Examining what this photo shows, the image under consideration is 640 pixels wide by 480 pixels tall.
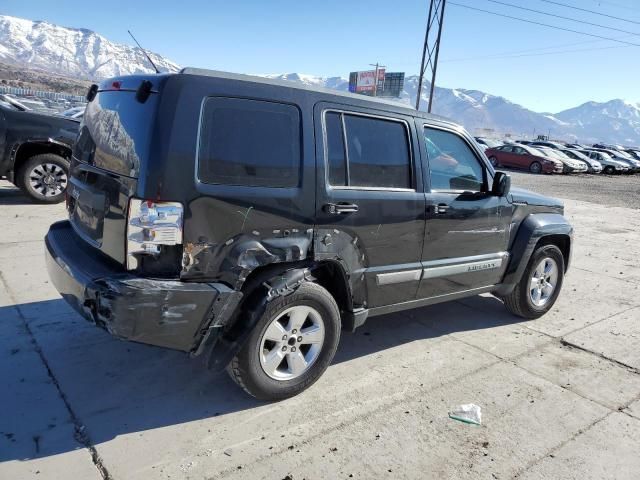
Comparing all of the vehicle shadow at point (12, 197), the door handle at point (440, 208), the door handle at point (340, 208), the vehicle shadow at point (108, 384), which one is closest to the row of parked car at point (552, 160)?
the vehicle shadow at point (12, 197)

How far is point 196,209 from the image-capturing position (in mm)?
2652

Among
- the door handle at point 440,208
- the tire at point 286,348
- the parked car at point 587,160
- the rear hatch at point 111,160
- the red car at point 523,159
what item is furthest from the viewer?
the parked car at point 587,160

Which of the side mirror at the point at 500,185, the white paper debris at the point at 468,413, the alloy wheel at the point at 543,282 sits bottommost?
the white paper debris at the point at 468,413

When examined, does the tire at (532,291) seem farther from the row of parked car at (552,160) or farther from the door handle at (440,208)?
the row of parked car at (552,160)

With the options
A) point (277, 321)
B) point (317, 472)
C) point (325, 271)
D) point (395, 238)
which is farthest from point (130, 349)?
point (395, 238)

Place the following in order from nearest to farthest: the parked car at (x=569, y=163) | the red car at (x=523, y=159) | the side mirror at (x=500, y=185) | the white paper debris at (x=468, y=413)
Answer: the white paper debris at (x=468, y=413)
the side mirror at (x=500, y=185)
the red car at (x=523, y=159)
the parked car at (x=569, y=163)

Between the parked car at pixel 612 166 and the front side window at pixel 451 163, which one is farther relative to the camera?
the parked car at pixel 612 166

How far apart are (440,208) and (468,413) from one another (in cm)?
149

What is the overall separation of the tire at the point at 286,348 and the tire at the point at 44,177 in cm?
633

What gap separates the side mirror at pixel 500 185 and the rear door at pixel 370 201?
34.8 inches

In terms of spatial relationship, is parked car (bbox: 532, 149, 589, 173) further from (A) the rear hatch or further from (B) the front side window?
(A) the rear hatch

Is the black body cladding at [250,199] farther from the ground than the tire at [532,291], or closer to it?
farther from the ground

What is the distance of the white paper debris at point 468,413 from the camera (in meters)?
3.13

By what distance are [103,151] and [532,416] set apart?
125 inches
